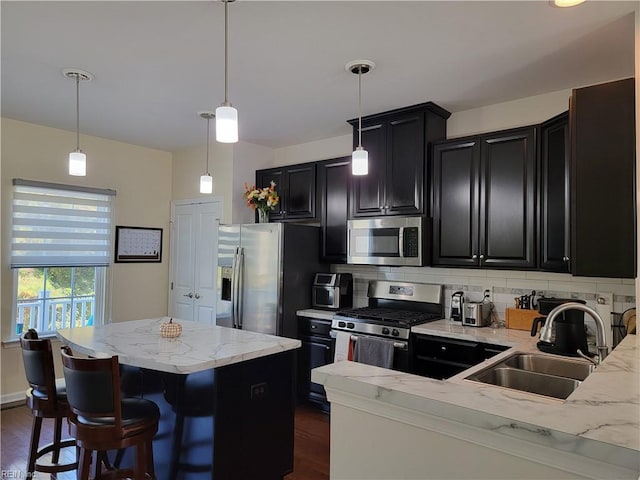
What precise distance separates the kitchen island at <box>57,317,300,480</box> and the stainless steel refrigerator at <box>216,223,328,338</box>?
1.19 metres

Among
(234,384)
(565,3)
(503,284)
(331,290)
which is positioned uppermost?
(565,3)

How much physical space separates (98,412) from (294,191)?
2.93 metres

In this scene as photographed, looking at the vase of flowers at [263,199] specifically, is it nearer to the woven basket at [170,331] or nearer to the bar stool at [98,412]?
the woven basket at [170,331]

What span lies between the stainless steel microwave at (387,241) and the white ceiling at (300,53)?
96cm

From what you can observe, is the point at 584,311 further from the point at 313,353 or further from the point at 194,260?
the point at 194,260

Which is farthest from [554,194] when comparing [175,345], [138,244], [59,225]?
[59,225]

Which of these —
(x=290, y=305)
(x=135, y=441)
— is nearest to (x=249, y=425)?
(x=135, y=441)

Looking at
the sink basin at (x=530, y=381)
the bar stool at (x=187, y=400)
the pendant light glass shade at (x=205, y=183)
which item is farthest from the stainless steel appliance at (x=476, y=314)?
the pendant light glass shade at (x=205, y=183)

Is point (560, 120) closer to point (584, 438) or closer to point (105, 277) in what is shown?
point (584, 438)

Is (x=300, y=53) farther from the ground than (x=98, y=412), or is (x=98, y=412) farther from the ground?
(x=300, y=53)

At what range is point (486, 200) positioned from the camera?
3.18 m

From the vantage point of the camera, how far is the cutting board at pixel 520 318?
3.11 m

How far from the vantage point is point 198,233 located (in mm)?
4961

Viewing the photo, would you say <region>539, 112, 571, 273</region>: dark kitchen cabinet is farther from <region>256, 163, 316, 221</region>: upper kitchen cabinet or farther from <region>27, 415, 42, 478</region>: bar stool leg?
<region>27, 415, 42, 478</region>: bar stool leg
